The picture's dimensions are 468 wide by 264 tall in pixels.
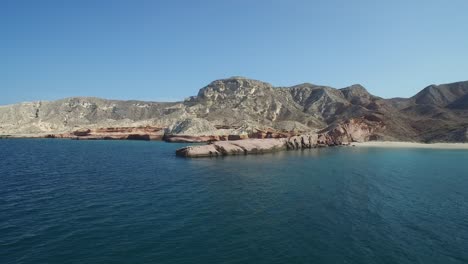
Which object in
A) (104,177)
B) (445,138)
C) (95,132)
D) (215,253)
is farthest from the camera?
(95,132)

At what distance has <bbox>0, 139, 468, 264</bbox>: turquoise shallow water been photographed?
22523 mm

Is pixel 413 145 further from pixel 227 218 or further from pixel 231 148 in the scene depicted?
pixel 227 218

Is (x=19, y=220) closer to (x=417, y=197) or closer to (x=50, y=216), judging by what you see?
(x=50, y=216)

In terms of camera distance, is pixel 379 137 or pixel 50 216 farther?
pixel 379 137

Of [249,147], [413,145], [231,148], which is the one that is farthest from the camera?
[413,145]

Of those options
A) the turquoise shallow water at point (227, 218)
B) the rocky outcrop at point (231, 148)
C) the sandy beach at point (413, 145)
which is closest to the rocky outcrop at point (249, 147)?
the rocky outcrop at point (231, 148)

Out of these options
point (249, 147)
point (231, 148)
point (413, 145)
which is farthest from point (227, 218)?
point (413, 145)

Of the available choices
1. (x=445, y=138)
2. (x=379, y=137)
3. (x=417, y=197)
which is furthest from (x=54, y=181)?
(x=445, y=138)

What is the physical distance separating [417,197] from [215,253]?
96.5 feet

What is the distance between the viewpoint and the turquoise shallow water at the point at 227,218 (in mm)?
22523

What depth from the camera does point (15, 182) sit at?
145 feet

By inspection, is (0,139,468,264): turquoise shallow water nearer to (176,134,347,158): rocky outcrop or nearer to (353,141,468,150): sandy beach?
(176,134,347,158): rocky outcrop

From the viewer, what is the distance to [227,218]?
30453 mm

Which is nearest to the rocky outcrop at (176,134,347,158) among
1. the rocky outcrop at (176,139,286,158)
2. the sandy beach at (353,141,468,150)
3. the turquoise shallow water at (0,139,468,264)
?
the rocky outcrop at (176,139,286,158)
